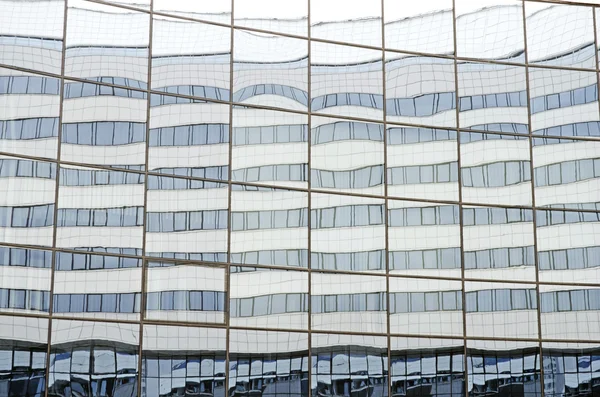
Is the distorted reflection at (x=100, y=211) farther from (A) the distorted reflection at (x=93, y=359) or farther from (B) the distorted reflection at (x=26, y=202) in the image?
(A) the distorted reflection at (x=93, y=359)

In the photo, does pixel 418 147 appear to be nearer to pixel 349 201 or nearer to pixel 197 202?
pixel 349 201

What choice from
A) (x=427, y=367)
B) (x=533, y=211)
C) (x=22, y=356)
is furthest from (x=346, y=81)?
(x=22, y=356)

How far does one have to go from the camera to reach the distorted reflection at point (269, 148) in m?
26.7

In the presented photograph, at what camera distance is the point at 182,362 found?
24.9m

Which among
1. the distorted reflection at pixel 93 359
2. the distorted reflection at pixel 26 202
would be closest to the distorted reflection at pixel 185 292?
the distorted reflection at pixel 93 359

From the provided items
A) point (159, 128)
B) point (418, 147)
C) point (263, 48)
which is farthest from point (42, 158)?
point (418, 147)

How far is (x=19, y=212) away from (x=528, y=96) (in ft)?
48.0

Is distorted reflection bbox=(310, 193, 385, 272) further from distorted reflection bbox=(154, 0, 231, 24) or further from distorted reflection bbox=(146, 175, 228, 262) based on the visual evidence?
distorted reflection bbox=(154, 0, 231, 24)

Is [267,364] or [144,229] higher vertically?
[144,229]

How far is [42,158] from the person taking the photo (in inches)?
970

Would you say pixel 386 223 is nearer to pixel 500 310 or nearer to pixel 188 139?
pixel 500 310

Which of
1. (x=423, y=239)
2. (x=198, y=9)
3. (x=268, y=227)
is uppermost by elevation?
(x=198, y=9)

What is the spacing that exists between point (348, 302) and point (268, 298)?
2.19m

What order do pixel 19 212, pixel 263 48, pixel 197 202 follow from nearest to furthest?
pixel 19 212 → pixel 197 202 → pixel 263 48
